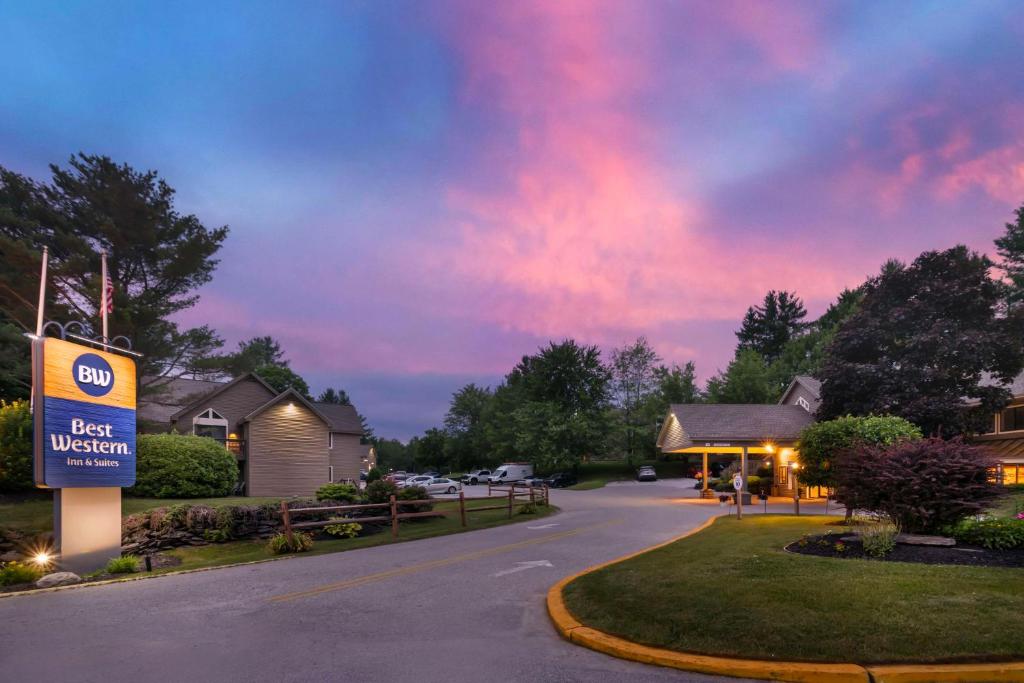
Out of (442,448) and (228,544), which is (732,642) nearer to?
(228,544)

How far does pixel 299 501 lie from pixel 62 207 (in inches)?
788

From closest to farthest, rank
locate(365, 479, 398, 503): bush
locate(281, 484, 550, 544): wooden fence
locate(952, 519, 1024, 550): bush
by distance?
locate(952, 519, 1024, 550): bush < locate(281, 484, 550, 544): wooden fence < locate(365, 479, 398, 503): bush

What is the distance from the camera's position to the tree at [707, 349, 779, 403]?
70.4m

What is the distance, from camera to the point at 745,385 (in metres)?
70.4

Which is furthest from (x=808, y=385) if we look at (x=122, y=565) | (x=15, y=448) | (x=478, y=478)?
(x=15, y=448)

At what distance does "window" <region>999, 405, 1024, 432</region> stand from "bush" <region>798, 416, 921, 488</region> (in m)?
15.6

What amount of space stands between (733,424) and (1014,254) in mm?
34733

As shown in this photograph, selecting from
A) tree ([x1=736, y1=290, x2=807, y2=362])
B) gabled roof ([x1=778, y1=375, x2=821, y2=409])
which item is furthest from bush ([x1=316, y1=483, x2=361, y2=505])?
tree ([x1=736, y1=290, x2=807, y2=362])

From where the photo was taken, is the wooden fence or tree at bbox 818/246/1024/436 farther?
tree at bbox 818/246/1024/436

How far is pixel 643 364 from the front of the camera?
7981 centimetres

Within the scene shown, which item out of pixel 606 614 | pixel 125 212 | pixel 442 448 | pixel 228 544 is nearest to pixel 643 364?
pixel 442 448

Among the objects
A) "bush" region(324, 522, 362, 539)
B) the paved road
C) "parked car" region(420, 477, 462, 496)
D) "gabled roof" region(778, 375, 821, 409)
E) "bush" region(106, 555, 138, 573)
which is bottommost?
"parked car" region(420, 477, 462, 496)

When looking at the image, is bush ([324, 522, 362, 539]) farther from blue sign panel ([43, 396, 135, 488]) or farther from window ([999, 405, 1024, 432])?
window ([999, 405, 1024, 432])

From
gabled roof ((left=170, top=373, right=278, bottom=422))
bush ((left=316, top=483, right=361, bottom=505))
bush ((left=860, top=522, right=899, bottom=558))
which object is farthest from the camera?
gabled roof ((left=170, top=373, right=278, bottom=422))
